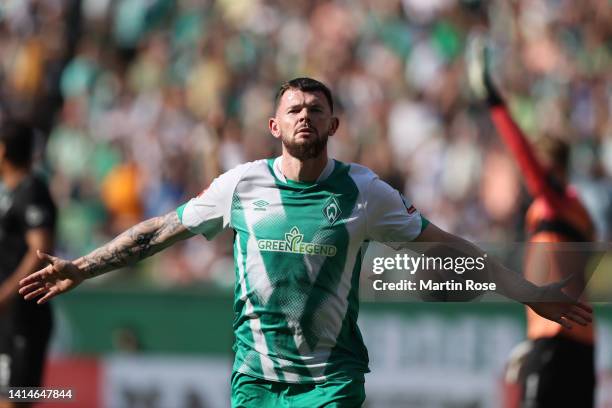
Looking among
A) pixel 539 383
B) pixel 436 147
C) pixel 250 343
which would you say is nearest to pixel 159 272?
pixel 436 147

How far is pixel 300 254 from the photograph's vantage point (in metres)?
6.12

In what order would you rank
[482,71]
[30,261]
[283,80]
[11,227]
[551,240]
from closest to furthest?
[551,240]
[482,71]
[30,261]
[11,227]
[283,80]

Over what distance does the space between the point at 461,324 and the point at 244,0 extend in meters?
7.94

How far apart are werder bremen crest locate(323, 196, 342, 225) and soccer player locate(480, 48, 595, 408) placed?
2.31 metres

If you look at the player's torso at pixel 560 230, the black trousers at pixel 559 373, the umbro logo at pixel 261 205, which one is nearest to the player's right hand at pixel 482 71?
the player's torso at pixel 560 230

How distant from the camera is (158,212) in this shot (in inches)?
628

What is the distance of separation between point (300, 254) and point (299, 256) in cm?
1

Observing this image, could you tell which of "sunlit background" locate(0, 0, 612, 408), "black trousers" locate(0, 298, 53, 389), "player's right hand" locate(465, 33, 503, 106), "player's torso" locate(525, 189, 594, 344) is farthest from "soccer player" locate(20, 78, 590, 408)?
"sunlit background" locate(0, 0, 612, 408)

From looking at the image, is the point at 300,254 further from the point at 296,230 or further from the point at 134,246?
the point at 134,246

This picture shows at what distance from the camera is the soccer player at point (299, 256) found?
6.12 metres

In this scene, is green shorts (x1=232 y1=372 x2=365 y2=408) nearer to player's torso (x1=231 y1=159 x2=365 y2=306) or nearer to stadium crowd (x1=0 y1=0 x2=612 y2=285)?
player's torso (x1=231 y1=159 x2=365 y2=306)

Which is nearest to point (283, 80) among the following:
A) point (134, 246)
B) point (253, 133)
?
point (253, 133)

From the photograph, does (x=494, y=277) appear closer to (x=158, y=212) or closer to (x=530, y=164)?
(x=530, y=164)

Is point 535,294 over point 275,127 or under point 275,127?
under
